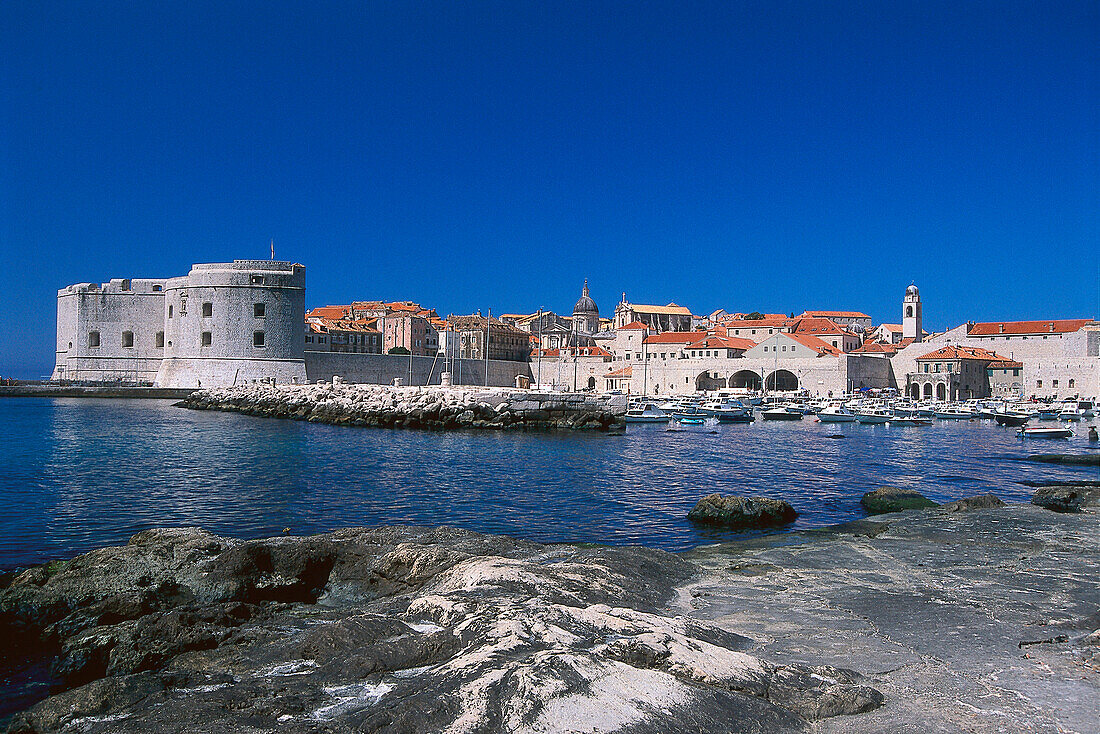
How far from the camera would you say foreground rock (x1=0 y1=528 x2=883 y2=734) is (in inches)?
133

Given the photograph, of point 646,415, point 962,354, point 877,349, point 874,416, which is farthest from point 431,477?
point 877,349

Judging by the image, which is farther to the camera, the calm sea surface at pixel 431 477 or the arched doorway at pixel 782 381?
the arched doorway at pixel 782 381

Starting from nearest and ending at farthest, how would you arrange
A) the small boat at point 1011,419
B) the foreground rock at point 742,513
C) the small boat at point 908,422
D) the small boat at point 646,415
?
the foreground rock at point 742,513
the small boat at point 646,415
the small boat at point 908,422
the small boat at point 1011,419

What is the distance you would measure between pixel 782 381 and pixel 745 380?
10.2 feet

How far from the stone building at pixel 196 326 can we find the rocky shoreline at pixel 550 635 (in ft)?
121

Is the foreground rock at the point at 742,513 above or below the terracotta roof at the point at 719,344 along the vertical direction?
below

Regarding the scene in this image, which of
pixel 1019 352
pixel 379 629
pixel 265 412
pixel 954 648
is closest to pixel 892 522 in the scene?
pixel 954 648

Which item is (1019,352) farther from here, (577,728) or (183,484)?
(577,728)

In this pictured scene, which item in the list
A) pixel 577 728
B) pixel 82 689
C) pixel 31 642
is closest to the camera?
pixel 577 728

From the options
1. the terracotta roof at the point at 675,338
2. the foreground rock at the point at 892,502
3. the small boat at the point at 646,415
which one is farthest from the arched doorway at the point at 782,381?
the foreground rock at the point at 892,502

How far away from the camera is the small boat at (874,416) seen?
38.5 metres

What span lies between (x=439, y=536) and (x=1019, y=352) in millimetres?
67300

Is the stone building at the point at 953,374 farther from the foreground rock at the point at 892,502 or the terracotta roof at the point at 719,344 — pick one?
the foreground rock at the point at 892,502

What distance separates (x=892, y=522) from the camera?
9594 mm
